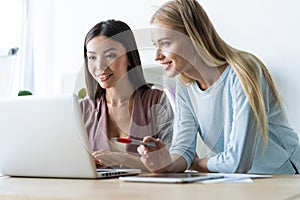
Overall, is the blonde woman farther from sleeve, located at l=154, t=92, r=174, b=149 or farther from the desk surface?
the desk surface

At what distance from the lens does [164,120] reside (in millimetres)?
1213

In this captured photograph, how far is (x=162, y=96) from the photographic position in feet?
4.10

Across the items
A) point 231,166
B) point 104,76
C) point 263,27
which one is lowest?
point 231,166

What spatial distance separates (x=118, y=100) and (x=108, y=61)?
0.18 meters

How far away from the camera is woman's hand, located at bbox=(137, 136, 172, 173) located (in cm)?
110

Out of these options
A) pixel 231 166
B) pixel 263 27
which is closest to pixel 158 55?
pixel 231 166

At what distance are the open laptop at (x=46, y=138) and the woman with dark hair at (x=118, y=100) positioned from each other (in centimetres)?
6

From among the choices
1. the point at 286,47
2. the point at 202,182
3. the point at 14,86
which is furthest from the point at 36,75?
the point at 202,182

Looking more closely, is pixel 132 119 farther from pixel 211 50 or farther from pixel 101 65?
pixel 211 50

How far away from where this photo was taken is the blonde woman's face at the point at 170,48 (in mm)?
1107

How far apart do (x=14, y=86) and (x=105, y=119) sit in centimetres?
181

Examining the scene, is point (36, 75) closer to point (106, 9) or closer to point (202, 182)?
point (106, 9)

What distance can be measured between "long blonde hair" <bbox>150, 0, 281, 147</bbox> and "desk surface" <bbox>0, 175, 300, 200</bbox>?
15.0 inches

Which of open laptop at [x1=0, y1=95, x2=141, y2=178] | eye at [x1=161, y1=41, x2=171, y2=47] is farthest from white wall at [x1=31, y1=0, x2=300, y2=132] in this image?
open laptop at [x1=0, y1=95, x2=141, y2=178]
